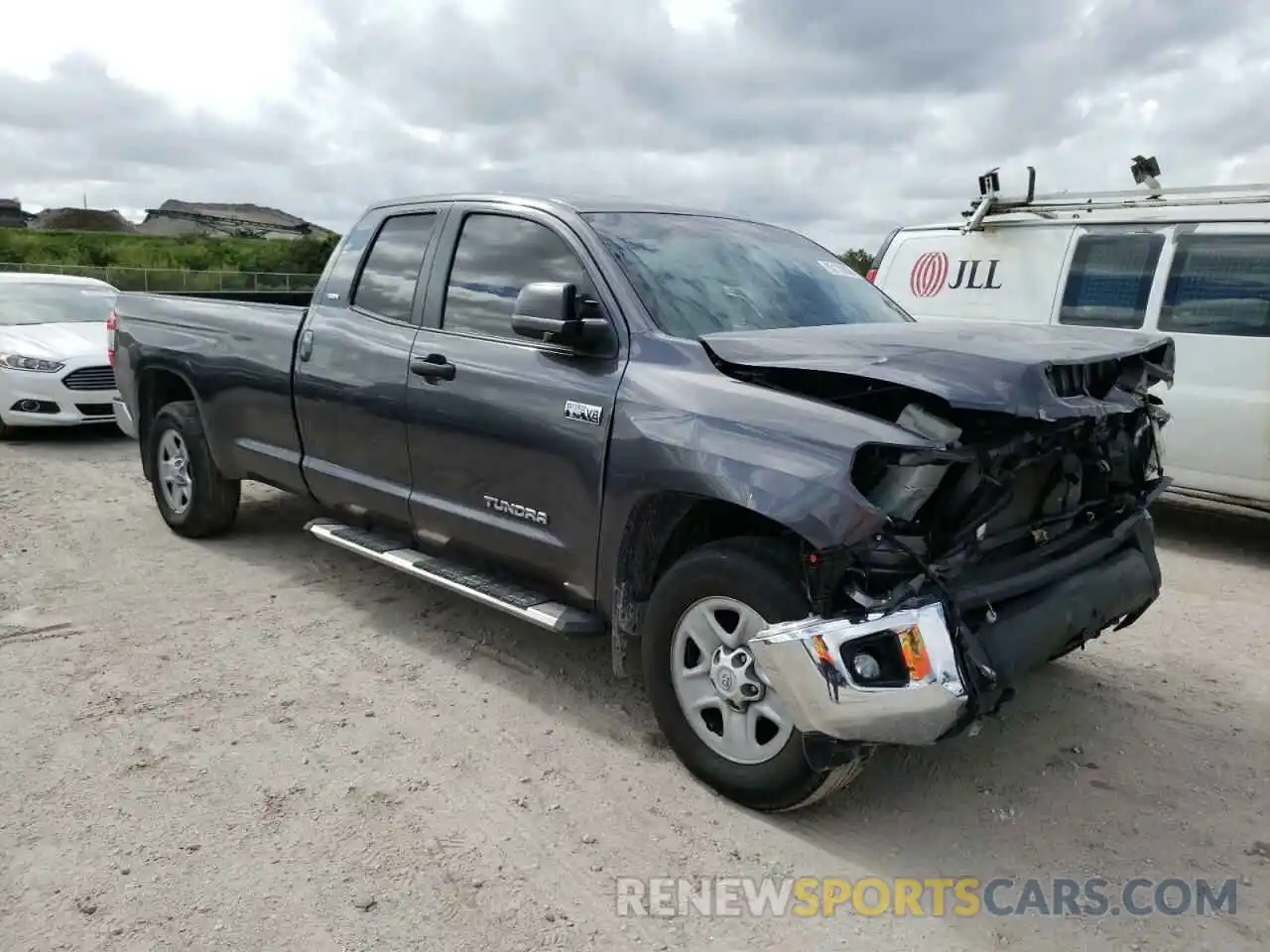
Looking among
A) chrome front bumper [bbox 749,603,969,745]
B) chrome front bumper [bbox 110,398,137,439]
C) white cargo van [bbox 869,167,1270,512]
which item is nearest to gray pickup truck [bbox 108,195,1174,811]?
chrome front bumper [bbox 749,603,969,745]

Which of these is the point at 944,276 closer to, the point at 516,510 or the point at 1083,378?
the point at 1083,378

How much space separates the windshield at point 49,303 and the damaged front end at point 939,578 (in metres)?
9.54

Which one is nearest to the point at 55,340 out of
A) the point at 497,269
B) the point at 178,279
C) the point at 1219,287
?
the point at 497,269

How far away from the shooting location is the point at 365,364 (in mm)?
4539

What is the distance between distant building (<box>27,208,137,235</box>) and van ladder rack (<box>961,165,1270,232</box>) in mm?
66790

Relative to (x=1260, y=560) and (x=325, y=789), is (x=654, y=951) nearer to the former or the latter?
(x=325, y=789)

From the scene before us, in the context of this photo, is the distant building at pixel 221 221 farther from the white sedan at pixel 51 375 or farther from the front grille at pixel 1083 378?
the front grille at pixel 1083 378

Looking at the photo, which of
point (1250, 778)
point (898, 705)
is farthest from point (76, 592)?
point (1250, 778)

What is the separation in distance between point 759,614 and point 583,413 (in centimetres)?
103

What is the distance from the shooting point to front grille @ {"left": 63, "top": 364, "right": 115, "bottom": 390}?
9.30 metres

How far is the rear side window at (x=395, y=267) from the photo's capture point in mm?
4547

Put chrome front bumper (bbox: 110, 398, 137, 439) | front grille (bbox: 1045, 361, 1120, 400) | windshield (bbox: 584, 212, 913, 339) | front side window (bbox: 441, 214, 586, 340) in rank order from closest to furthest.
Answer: front grille (bbox: 1045, 361, 1120, 400)
windshield (bbox: 584, 212, 913, 339)
front side window (bbox: 441, 214, 586, 340)
chrome front bumper (bbox: 110, 398, 137, 439)

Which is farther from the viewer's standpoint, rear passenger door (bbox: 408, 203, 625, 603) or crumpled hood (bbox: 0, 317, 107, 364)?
crumpled hood (bbox: 0, 317, 107, 364)

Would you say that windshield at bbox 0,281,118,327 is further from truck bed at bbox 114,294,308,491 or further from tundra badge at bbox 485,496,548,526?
tundra badge at bbox 485,496,548,526
